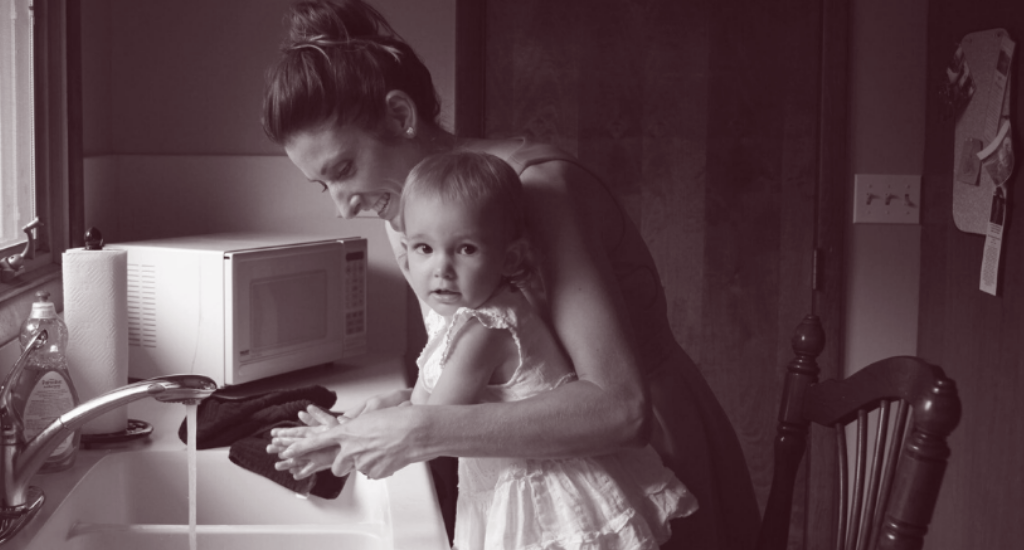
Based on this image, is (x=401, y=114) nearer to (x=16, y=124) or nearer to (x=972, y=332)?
(x=16, y=124)

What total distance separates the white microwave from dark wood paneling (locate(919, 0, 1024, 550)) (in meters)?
1.46

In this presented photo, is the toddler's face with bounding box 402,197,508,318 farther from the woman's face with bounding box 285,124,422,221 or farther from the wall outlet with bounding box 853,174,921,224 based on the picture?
the wall outlet with bounding box 853,174,921,224

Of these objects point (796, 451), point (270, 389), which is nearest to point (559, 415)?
point (796, 451)

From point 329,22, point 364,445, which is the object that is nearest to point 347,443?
point 364,445

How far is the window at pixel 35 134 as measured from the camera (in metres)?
2.06

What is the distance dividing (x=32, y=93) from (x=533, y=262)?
140cm

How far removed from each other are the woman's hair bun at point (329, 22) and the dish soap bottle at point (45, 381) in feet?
1.79

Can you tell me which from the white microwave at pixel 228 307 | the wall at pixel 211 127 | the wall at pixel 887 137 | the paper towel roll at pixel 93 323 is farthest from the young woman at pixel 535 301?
the wall at pixel 887 137

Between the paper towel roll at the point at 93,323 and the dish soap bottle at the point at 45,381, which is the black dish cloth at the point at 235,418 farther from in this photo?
the dish soap bottle at the point at 45,381

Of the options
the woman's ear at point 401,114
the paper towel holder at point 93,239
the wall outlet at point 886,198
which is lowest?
the paper towel holder at point 93,239

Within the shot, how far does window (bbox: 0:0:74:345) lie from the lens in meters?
2.06

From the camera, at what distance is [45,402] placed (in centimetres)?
152

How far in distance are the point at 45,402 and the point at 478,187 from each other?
742 mm

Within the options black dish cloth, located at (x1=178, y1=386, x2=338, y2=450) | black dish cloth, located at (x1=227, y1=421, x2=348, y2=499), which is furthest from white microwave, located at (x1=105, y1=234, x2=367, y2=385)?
black dish cloth, located at (x1=227, y1=421, x2=348, y2=499)
